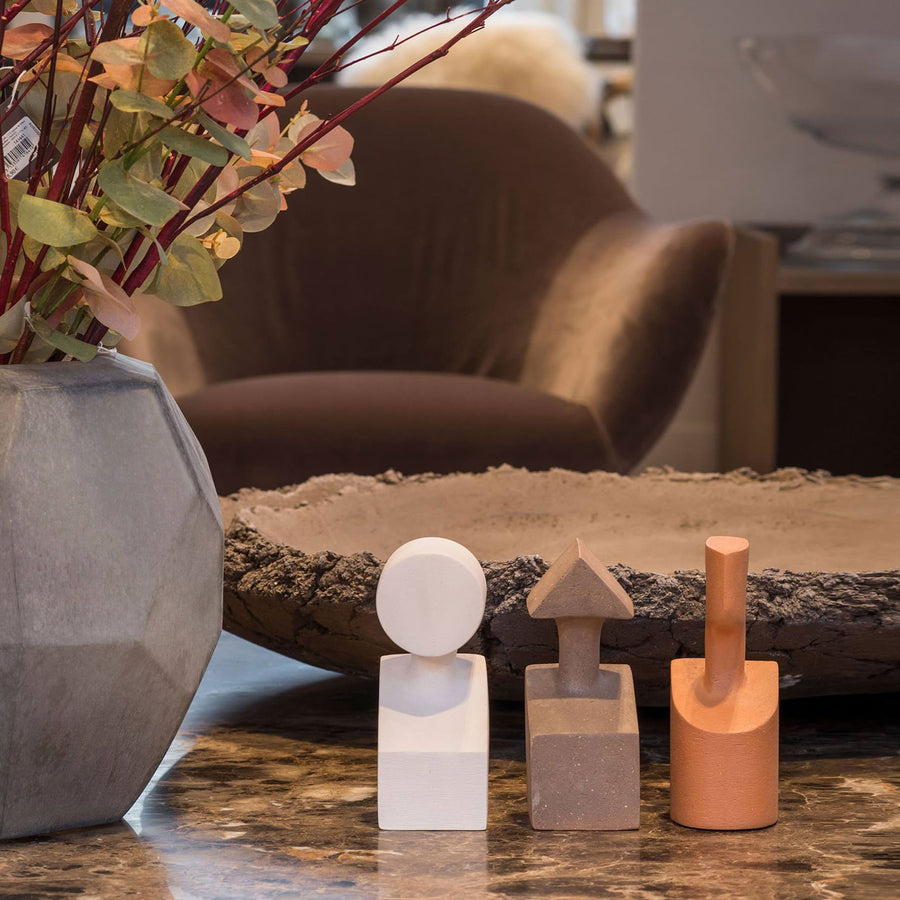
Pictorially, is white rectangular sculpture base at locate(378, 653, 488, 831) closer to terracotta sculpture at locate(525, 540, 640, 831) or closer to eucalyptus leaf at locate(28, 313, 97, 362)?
terracotta sculpture at locate(525, 540, 640, 831)

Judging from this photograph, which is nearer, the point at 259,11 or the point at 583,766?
the point at 259,11

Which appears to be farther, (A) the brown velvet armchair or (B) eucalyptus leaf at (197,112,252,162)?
(A) the brown velvet armchair

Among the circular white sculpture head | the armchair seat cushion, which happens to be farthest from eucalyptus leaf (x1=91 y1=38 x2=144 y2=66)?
the armchair seat cushion

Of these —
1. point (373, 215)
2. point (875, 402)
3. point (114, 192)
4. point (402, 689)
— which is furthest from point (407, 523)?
point (875, 402)

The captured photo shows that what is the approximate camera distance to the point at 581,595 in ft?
2.09

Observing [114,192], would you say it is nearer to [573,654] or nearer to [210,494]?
[210,494]

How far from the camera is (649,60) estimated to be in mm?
3455

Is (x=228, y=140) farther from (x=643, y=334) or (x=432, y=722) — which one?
(x=643, y=334)

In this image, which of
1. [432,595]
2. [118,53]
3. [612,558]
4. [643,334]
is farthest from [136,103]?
[643,334]

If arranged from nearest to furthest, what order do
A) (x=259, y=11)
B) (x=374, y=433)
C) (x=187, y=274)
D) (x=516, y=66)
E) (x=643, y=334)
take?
(x=259, y=11) < (x=187, y=274) < (x=374, y=433) < (x=643, y=334) < (x=516, y=66)

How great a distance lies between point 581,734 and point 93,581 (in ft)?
0.75

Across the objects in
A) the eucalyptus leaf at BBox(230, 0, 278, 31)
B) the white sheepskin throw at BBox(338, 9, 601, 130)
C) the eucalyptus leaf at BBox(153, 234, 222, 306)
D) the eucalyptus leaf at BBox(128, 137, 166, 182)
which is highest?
the white sheepskin throw at BBox(338, 9, 601, 130)

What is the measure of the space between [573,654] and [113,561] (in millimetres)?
220

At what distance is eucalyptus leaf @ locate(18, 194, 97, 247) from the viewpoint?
1.79 ft
